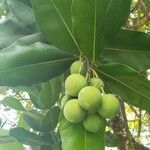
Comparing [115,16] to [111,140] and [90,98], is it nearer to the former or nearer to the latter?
[90,98]

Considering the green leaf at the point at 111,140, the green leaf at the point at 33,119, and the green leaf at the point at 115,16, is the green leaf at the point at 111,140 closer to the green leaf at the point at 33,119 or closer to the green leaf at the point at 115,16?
the green leaf at the point at 33,119

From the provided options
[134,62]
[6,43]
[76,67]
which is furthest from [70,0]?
[6,43]

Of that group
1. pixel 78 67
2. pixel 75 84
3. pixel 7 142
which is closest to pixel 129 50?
pixel 78 67

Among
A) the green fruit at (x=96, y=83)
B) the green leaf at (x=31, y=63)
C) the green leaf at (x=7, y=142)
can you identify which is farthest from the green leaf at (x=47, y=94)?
the green fruit at (x=96, y=83)

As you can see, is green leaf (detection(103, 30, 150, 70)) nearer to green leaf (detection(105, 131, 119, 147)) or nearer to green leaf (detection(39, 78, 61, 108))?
green leaf (detection(39, 78, 61, 108))

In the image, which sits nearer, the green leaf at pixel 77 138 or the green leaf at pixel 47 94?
→ the green leaf at pixel 77 138

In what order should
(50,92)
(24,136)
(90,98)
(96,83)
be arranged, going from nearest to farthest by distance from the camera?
(90,98), (96,83), (50,92), (24,136)
